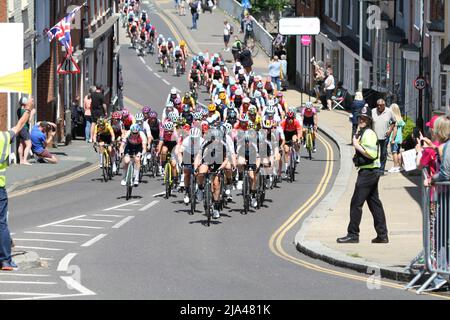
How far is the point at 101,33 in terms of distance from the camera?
5822 centimetres

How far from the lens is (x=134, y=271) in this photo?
17.2m

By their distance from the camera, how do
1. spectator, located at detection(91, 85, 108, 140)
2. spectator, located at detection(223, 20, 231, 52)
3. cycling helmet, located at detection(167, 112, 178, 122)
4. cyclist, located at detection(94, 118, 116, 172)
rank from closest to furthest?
cycling helmet, located at detection(167, 112, 178, 122) → cyclist, located at detection(94, 118, 116, 172) → spectator, located at detection(91, 85, 108, 140) → spectator, located at detection(223, 20, 231, 52)

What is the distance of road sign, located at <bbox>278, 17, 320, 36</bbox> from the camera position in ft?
173

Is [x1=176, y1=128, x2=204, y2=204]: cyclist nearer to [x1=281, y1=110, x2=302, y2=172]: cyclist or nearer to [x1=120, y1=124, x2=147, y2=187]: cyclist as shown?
[x1=120, y1=124, x2=147, y2=187]: cyclist

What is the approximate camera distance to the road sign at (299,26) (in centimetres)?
5278

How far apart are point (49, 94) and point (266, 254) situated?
1005 inches

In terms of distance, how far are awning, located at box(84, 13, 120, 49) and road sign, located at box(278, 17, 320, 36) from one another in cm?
740

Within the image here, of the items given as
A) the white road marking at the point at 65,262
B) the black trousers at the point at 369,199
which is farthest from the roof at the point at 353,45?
the white road marking at the point at 65,262

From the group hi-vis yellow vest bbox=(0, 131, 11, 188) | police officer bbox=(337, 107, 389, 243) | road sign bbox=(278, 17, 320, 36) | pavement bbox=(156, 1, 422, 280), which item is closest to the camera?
hi-vis yellow vest bbox=(0, 131, 11, 188)

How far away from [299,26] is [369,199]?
114 ft

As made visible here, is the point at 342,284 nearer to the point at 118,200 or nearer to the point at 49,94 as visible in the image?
the point at 118,200

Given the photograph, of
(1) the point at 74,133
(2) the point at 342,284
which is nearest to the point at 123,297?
(2) the point at 342,284

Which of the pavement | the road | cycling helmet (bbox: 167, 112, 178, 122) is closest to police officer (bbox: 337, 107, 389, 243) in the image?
the pavement

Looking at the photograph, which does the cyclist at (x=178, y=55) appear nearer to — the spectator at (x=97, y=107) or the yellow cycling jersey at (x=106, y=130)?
the spectator at (x=97, y=107)
